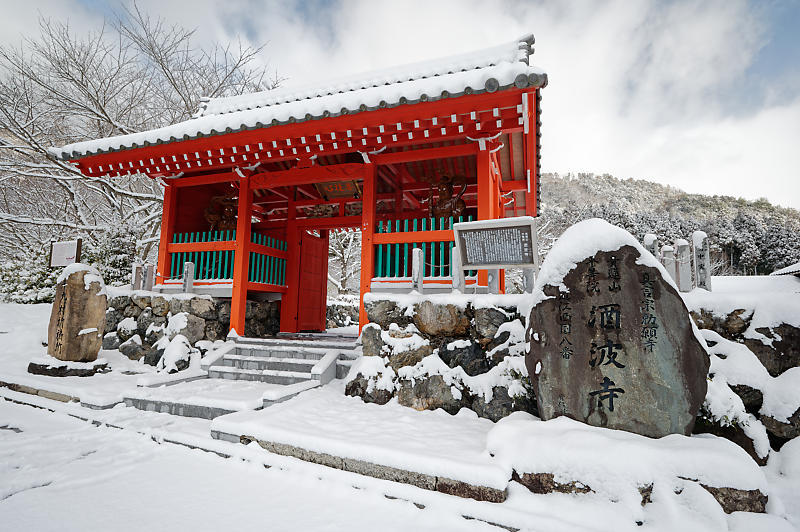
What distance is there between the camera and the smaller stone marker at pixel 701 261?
14.4 feet

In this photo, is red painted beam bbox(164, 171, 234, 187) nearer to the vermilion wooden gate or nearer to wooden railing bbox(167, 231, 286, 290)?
wooden railing bbox(167, 231, 286, 290)

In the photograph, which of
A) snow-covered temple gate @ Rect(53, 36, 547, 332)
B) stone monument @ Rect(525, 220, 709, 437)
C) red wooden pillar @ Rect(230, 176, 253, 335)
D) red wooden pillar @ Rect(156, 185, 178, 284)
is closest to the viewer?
stone monument @ Rect(525, 220, 709, 437)

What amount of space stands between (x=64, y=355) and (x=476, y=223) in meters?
6.80

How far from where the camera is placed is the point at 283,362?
588 centimetres

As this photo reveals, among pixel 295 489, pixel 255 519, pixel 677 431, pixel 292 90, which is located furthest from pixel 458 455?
pixel 292 90

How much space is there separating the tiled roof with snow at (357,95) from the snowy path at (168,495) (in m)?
4.41

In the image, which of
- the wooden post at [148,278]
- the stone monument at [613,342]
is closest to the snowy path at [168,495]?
the stone monument at [613,342]

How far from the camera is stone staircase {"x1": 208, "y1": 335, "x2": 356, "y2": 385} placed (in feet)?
18.0

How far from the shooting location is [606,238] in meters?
3.35

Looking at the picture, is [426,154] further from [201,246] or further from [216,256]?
[201,246]

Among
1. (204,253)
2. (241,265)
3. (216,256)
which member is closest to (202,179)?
(204,253)

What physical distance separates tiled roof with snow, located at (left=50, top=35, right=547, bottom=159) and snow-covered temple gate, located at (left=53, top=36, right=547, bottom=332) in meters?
0.03

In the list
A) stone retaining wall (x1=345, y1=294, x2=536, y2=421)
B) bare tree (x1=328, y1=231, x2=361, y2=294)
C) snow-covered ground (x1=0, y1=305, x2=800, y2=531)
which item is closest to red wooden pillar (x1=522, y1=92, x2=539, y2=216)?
stone retaining wall (x1=345, y1=294, x2=536, y2=421)

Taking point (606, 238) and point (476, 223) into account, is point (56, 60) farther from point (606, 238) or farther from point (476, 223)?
point (606, 238)
